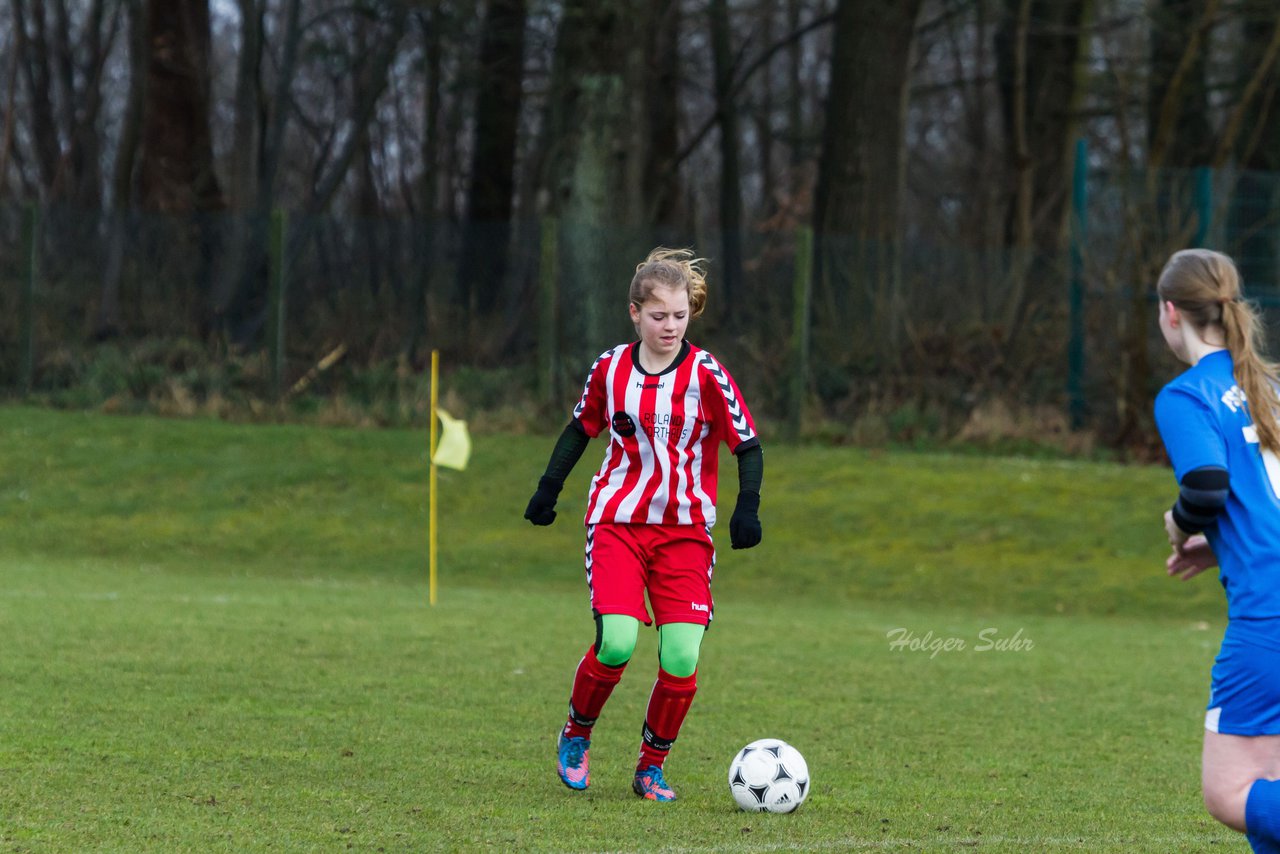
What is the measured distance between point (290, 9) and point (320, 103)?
1734cm

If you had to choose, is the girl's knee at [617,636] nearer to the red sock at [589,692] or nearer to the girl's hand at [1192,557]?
the red sock at [589,692]

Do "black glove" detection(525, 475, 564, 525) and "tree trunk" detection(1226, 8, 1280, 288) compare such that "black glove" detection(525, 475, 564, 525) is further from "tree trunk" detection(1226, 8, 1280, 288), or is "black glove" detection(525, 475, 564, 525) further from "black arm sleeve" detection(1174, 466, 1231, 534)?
"tree trunk" detection(1226, 8, 1280, 288)

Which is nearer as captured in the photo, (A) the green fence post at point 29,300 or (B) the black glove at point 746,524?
(B) the black glove at point 746,524

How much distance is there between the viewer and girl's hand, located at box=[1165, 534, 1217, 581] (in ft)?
13.8

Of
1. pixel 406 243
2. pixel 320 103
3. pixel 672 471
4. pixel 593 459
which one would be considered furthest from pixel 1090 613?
pixel 320 103

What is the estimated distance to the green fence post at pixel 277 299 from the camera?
1923 cm

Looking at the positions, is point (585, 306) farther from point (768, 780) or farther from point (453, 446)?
point (768, 780)

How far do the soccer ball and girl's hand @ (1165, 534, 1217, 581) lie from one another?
→ 1693 millimetres

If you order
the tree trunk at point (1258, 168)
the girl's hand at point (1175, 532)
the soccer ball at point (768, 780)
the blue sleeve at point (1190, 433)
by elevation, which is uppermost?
the tree trunk at point (1258, 168)

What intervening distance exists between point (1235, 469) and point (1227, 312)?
1.33 feet

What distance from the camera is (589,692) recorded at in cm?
586

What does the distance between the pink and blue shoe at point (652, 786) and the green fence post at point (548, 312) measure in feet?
43.7

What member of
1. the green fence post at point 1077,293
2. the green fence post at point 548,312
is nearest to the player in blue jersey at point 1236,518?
the green fence post at point 548,312

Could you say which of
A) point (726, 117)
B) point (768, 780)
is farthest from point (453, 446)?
point (726, 117)
